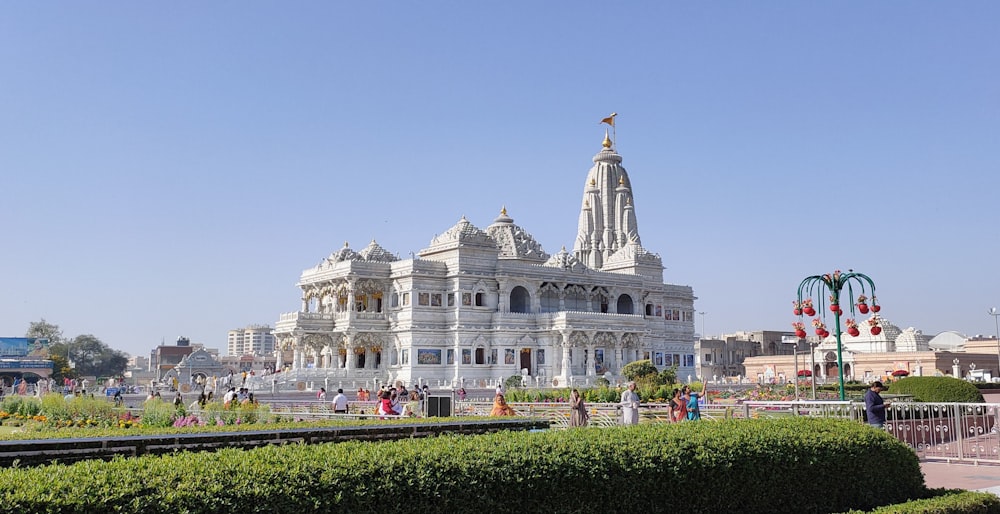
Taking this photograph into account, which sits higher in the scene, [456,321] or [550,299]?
[550,299]

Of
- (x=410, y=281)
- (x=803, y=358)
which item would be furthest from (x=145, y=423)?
(x=803, y=358)

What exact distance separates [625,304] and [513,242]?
39.4 ft

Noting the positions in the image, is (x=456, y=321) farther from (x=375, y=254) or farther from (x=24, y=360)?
(x=24, y=360)

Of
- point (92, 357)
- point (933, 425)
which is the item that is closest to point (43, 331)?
point (92, 357)

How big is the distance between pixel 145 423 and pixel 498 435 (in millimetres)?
18072

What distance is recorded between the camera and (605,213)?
95.7 meters

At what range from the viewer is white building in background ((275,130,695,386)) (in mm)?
71000

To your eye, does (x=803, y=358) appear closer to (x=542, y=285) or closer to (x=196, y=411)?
(x=542, y=285)

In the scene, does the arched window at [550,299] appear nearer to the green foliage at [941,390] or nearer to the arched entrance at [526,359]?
the arched entrance at [526,359]

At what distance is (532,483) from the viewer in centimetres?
959

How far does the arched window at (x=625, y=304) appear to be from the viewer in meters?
85.7

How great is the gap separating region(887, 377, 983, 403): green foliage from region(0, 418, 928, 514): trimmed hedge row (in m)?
15.4

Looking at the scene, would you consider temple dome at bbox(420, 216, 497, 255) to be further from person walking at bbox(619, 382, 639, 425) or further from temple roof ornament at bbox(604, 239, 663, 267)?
person walking at bbox(619, 382, 639, 425)

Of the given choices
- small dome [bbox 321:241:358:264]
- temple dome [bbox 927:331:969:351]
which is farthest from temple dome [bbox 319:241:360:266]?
temple dome [bbox 927:331:969:351]
